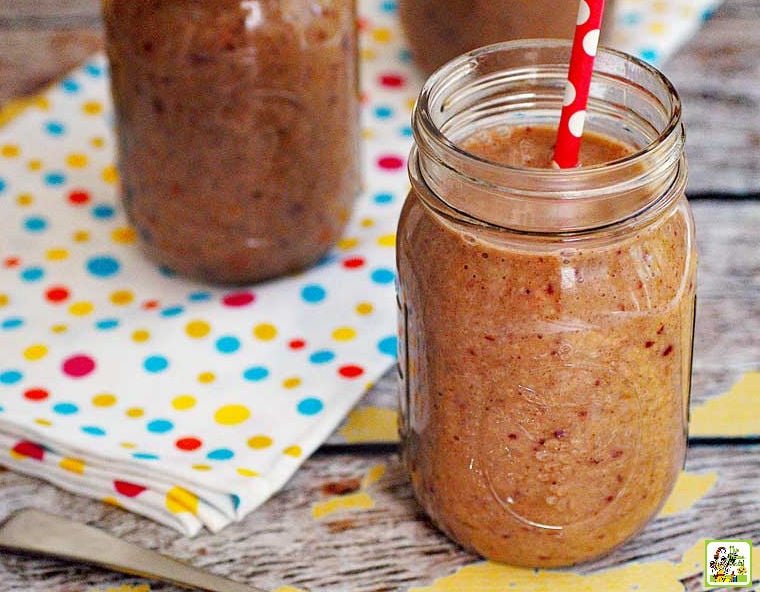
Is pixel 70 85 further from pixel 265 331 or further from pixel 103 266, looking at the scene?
pixel 265 331

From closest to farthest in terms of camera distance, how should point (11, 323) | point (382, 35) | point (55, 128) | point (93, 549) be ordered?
1. point (93, 549)
2. point (11, 323)
3. point (55, 128)
4. point (382, 35)

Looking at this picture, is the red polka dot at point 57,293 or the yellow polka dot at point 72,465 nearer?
the yellow polka dot at point 72,465

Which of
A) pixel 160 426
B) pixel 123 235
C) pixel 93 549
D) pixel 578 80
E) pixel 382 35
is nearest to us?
pixel 578 80

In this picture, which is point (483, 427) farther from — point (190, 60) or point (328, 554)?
point (190, 60)

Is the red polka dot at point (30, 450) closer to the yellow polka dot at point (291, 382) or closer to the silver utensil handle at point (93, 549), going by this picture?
the silver utensil handle at point (93, 549)

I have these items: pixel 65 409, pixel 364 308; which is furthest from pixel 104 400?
pixel 364 308

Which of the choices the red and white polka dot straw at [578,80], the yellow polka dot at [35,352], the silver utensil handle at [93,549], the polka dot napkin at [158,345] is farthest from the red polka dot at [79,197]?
the red and white polka dot straw at [578,80]

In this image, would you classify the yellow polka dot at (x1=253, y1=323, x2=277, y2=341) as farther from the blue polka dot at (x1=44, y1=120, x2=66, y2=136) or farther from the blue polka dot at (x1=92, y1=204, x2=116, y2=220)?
the blue polka dot at (x1=44, y1=120, x2=66, y2=136)
